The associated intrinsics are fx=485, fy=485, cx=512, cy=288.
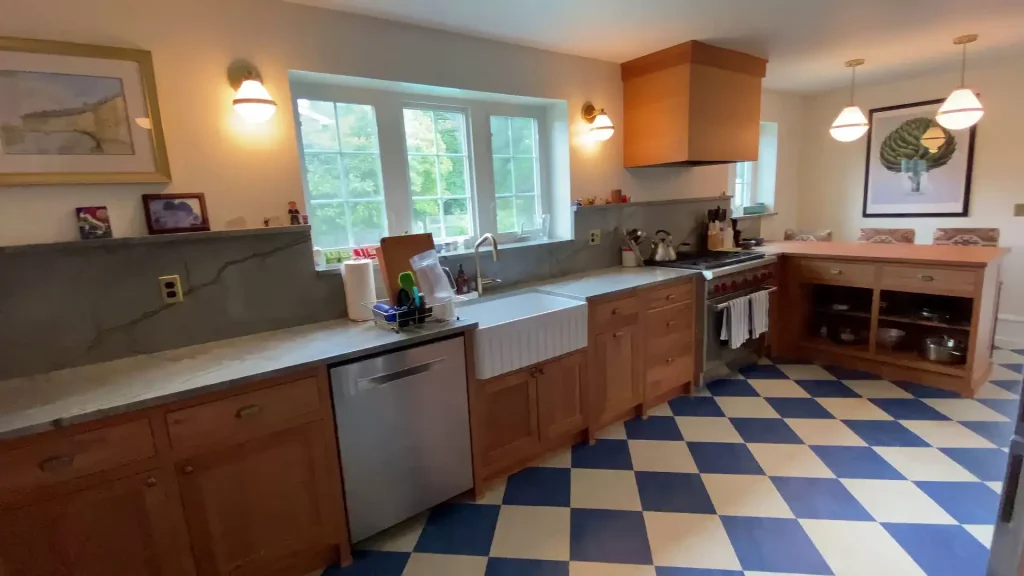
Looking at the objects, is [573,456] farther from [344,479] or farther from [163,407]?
[163,407]

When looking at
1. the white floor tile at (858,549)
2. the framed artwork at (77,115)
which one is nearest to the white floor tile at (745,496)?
the white floor tile at (858,549)

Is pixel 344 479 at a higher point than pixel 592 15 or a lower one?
lower

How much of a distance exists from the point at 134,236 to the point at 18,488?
86 cm

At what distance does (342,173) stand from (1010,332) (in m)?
5.19

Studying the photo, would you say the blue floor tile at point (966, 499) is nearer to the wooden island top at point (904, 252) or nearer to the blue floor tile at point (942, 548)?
the blue floor tile at point (942, 548)

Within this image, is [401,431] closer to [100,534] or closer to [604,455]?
[100,534]

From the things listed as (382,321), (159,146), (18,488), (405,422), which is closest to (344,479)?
(405,422)

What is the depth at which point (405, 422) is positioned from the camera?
6.16ft

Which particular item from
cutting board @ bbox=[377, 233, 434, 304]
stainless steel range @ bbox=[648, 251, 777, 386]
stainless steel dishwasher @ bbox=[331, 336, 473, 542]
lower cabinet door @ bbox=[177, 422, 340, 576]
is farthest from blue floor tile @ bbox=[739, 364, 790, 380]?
lower cabinet door @ bbox=[177, 422, 340, 576]

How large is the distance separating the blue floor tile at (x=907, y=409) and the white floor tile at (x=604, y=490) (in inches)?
67.5

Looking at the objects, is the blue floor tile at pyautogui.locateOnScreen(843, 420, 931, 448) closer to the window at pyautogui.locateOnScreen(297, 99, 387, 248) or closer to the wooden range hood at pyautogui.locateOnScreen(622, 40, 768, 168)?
the wooden range hood at pyautogui.locateOnScreen(622, 40, 768, 168)

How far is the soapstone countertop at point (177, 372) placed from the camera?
133cm

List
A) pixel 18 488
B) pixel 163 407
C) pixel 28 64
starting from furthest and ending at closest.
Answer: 1. pixel 28 64
2. pixel 163 407
3. pixel 18 488

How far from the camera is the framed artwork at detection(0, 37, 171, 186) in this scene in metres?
1.55
